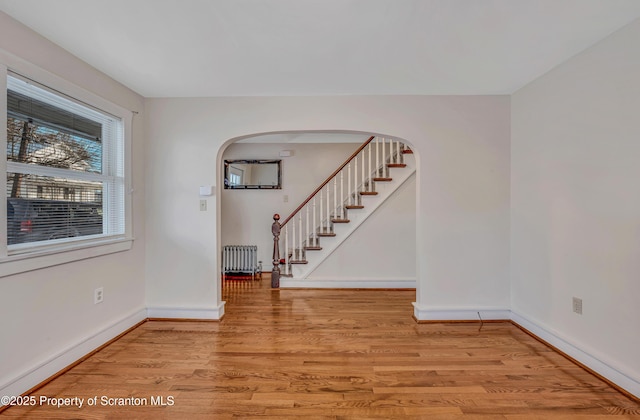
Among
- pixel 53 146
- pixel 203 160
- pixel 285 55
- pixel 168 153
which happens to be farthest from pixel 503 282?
pixel 53 146

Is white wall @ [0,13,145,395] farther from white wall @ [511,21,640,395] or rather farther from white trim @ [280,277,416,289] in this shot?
white wall @ [511,21,640,395]

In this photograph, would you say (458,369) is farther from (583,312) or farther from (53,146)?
(53,146)

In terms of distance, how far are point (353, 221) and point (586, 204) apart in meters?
2.64

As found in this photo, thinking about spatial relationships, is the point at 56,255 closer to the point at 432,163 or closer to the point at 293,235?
the point at 293,235

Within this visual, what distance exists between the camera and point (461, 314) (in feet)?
9.69

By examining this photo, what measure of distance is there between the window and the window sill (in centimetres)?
4

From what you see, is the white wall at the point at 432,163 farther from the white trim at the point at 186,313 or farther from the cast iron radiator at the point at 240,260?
the cast iron radiator at the point at 240,260

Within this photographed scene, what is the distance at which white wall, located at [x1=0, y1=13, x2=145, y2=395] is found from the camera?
5.76 feet

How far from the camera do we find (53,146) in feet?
6.81

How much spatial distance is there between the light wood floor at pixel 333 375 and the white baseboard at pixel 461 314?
4.0 inches

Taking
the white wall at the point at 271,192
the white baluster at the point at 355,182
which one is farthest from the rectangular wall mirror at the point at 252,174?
the white baluster at the point at 355,182

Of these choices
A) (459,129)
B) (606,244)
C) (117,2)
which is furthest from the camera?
(459,129)

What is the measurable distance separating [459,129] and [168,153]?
121 inches

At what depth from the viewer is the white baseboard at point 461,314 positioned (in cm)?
295
